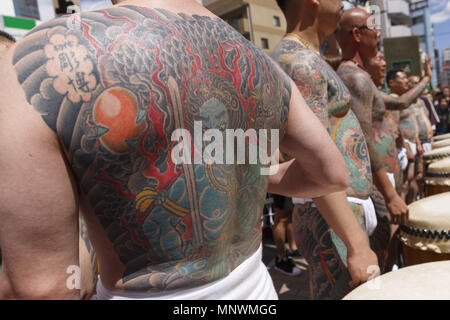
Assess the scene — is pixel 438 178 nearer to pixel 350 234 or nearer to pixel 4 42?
pixel 350 234

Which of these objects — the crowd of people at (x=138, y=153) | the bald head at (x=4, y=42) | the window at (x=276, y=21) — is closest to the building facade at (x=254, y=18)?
the window at (x=276, y=21)

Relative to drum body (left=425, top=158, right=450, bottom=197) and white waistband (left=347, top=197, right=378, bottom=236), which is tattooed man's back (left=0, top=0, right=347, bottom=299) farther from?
drum body (left=425, top=158, right=450, bottom=197)

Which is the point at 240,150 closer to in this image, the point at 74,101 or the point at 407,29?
the point at 74,101

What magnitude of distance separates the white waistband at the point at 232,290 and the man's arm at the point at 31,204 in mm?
159

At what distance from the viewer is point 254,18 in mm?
2898

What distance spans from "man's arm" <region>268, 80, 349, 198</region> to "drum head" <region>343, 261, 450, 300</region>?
36 centimetres

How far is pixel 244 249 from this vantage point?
968 mm

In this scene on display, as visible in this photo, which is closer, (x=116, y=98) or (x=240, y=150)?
(x=116, y=98)

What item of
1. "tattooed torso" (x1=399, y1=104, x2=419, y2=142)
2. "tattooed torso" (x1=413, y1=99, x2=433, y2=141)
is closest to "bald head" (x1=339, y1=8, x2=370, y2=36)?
"tattooed torso" (x1=399, y1=104, x2=419, y2=142)

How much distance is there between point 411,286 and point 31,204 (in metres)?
1.05

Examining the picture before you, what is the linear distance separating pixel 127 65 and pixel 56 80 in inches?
5.3

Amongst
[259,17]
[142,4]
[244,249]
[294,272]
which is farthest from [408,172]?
[142,4]

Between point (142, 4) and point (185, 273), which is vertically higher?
point (142, 4)

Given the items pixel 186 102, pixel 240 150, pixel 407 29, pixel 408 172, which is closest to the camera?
pixel 186 102
